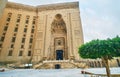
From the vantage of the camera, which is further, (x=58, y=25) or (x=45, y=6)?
(x=45, y=6)

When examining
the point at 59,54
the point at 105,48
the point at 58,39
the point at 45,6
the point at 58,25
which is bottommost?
the point at 59,54

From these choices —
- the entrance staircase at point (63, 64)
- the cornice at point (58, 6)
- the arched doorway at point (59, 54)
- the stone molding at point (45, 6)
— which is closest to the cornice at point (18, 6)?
the stone molding at point (45, 6)

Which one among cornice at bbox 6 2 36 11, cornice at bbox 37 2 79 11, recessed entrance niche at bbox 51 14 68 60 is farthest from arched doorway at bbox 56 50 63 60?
cornice at bbox 6 2 36 11

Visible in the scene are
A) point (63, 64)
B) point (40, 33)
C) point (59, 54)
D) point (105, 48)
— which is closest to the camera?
point (105, 48)

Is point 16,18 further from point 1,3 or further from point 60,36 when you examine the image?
point 1,3

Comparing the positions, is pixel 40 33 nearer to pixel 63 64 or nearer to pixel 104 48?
pixel 63 64

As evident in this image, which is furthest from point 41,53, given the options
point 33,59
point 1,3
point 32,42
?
point 1,3

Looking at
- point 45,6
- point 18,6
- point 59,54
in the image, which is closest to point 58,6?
point 45,6

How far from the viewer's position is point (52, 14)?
3931 centimetres

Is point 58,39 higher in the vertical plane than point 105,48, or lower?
higher

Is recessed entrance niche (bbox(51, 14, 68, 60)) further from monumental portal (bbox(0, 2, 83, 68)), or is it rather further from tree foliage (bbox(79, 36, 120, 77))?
tree foliage (bbox(79, 36, 120, 77))

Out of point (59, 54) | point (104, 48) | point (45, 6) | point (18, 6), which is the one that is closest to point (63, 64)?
point (59, 54)

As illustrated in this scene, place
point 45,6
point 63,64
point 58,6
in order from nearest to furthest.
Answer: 1. point 63,64
2. point 58,6
3. point 45,6

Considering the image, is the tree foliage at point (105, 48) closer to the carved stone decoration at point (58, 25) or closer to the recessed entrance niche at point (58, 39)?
the recessed entrance niche at point (58, 39)
